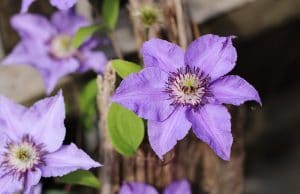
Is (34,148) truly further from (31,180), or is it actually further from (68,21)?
(68,21)

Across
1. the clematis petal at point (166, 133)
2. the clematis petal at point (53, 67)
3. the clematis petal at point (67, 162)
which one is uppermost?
the clematis petal at point (53, 67)

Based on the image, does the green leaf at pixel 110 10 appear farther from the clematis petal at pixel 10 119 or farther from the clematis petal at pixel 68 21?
the clematis petal at pixel 10 119

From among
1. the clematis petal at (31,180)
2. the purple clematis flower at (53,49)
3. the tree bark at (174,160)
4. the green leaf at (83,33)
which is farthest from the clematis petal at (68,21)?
the clematis petal at (31,180)

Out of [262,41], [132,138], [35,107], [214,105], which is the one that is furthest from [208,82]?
[262,41]

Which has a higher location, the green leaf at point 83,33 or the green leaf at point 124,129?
the green leaf at point 83,33

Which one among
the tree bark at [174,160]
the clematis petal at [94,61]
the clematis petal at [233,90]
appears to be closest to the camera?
the clematis petal at [233,90]

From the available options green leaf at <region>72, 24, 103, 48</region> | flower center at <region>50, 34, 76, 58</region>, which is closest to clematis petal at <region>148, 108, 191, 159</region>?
green leaf at <region>72, 24, 103, 48</region>

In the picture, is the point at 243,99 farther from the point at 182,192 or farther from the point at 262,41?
the point at 262,41
